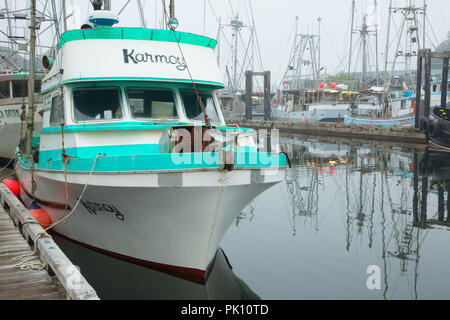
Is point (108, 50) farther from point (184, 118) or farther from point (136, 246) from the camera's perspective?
point (136, 246)

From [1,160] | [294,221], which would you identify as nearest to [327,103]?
[1,160]

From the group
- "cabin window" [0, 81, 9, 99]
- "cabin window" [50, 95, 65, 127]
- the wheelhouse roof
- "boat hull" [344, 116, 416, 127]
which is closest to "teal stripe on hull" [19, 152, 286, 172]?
"cabin window" [50, 95, 65, 127]

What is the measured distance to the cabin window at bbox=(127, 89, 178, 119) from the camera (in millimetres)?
7863

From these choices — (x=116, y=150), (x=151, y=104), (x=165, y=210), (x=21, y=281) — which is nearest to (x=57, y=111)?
(x=151, y=104)

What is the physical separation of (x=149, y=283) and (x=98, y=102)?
3.39 m

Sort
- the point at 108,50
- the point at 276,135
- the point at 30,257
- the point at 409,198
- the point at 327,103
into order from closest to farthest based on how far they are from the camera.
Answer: the point at 30,257 → the point at 276,135 → the point at 108,50 → the point at 409,198 → the point at 327,103

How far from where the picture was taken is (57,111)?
834cm

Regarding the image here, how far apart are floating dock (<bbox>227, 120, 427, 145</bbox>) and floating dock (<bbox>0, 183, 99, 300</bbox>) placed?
19.2 m

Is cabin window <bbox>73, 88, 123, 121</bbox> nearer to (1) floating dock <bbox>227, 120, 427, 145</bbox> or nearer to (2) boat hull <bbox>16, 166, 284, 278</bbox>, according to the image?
(2) boat hull <bbox>16, 166, 284, 278</bbox>

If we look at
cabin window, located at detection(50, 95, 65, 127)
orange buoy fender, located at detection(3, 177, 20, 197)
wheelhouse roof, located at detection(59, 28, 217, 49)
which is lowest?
orange buoy fender, located at detection(3, 177, 20, 197)

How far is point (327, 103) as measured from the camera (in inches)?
2036

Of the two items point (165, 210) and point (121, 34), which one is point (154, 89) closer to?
point (121, 34)

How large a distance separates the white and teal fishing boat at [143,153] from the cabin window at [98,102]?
2cm

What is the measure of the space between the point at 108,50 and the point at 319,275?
5.68 meters
